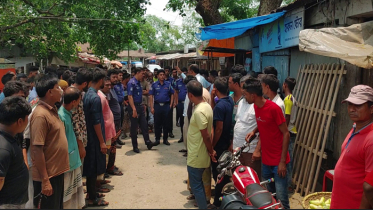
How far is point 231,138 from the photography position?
4.48 meters

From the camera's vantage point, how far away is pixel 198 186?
374 centimetres

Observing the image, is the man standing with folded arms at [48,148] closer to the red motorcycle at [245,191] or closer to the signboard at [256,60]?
the red motorcycle at [245,191]

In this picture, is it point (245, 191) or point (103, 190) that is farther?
point (103, 190)

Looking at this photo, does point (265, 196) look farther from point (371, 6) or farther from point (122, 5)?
point (122, 5)

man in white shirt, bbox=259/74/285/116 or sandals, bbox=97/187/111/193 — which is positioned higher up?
man in white shirt, bbox=259/74/285/116

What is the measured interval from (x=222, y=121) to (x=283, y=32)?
359 centimetres

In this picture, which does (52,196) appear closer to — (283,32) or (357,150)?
(357,150)

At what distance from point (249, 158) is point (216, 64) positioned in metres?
14.2

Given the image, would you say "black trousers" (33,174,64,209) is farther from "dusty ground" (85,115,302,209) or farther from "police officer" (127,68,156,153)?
"police officer" (127,68,156,153)

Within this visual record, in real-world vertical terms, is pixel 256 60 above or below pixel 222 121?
above

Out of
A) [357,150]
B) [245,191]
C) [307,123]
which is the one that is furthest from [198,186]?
[307,123]

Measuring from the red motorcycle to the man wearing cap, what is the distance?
1.77 feet

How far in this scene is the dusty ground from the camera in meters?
4.53

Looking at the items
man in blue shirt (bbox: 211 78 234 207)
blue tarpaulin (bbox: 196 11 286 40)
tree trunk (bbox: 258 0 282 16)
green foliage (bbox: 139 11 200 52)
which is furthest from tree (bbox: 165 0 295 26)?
green foliage (bbox: 139 11 200 52)
